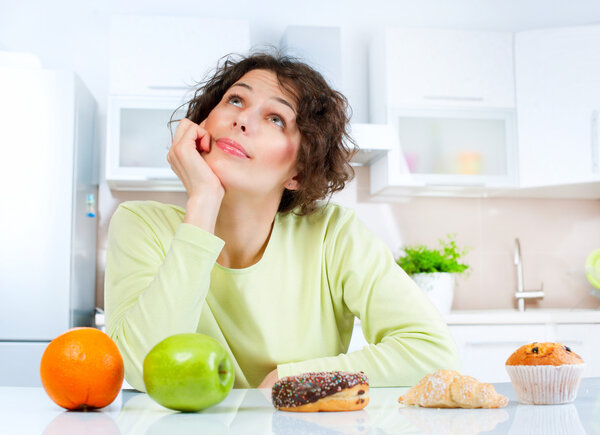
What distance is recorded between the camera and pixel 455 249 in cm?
354

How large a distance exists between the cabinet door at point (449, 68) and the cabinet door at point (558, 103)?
104mm

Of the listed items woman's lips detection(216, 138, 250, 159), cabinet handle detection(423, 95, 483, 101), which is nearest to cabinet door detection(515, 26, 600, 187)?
cabinet handle detection(423, 95, 483, 101)

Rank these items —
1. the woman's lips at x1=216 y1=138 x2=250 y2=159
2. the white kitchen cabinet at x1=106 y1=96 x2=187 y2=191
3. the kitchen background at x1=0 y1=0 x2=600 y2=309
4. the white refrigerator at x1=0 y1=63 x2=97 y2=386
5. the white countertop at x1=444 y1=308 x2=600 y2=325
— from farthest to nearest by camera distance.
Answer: the kitchen background at x1=0 y1=0 x2=600 y2=309, the white kitchen cabinet at x1=106 y1=96 x2=187 y2=191, the white countertop at x1=444 y1=308 x2=600 y2=325, the white refrigerator at x1=0 y1=63 x2=97 y2=386, the woman's lips at x1=216 y1=138 x2=250 y2=159

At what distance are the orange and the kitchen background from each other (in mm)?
2650

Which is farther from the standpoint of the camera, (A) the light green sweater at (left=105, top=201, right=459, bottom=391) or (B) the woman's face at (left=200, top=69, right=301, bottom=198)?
(B) the woman's face at (left=200, top=69, right=301, bottom=198)

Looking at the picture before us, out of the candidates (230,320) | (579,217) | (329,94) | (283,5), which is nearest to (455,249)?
(579,217)

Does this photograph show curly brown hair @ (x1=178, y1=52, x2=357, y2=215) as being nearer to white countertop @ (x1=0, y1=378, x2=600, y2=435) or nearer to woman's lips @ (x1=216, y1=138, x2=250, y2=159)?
woman's lips @ (x1=216, y1=138, x2=250, y2=159)

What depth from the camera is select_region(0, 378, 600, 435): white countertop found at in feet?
2.04

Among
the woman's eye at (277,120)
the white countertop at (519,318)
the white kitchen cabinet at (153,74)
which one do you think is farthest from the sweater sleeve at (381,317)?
the white kitchen cabinet at (153,74)

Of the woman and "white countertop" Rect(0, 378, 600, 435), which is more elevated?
the woman

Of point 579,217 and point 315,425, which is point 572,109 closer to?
point 579,217

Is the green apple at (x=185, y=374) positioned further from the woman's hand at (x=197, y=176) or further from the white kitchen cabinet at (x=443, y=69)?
the white kitchen cabinet at (x=443, y=69)

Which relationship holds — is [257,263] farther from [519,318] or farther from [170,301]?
[519,318]

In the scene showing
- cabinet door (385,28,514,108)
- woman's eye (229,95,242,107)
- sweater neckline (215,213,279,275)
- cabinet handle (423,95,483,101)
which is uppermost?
cabinet door (385,28,514,108)
